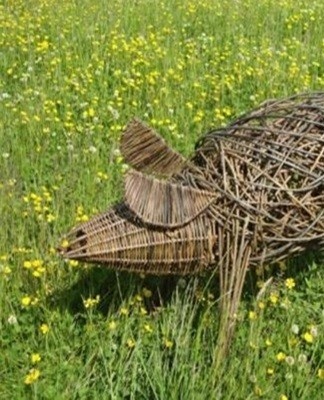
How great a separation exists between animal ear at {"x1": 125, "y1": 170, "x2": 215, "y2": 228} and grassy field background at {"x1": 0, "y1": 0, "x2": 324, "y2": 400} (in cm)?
38

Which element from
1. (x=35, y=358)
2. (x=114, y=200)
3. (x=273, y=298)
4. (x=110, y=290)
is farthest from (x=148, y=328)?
(x=114, y=200)

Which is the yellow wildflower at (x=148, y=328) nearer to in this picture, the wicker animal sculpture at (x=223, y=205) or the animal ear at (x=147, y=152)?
the wicker animal sculpture at (x=223, y=205)

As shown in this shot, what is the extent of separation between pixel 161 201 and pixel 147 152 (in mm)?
451

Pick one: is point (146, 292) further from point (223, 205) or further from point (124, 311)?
point (223, 205)

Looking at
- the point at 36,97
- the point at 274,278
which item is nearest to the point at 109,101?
the point at 36,97

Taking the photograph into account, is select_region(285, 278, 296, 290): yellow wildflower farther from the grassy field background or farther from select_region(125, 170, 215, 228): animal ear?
select_region(125, 170, 215, 228): animal ear

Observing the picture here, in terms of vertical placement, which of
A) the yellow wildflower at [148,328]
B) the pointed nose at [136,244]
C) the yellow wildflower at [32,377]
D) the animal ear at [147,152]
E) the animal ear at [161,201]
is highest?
the animal ear at [147,152]

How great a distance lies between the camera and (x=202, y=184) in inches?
130

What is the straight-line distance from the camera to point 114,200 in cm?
430

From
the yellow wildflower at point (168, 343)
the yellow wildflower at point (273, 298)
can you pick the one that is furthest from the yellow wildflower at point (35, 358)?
the yellow wildflower at point (273, 298)

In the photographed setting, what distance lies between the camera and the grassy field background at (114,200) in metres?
3.13

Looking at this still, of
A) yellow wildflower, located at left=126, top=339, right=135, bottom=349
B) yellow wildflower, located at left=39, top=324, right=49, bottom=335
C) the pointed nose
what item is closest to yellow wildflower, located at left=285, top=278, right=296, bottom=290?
the pointed nose

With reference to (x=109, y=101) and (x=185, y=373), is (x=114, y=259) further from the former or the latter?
(x=109, y=101)

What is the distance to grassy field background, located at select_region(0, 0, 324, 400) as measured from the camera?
3.13 meters
